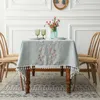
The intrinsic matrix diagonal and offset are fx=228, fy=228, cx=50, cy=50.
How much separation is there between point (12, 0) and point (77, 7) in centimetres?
138

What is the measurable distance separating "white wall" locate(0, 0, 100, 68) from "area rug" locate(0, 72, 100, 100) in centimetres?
112

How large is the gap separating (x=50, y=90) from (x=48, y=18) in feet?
6.52

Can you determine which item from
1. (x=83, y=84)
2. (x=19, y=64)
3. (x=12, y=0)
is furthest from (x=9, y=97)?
(x=12, y=0)

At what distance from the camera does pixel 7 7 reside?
4824mm

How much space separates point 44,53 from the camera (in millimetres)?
3107

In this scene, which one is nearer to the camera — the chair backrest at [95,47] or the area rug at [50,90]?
the area rug at [50,90]

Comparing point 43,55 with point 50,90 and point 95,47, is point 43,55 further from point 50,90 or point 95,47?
point 95,47

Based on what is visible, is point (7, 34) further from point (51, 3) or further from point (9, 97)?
point (9, 97)

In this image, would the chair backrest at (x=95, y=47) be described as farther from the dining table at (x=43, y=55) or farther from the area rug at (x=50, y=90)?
the dining table at (x=43, y=55)

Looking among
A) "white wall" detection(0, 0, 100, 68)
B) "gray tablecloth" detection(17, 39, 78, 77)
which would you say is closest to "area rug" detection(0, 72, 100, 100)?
"gray tablecloth" detection(17, 39, 78, 77)

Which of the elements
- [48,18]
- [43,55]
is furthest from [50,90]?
[48,18]

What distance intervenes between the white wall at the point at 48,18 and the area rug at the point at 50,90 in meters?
1.12

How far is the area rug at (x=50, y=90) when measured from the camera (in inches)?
118

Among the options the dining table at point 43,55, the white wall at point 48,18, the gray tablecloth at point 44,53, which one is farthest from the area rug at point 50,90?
the white wall at point 48,18
